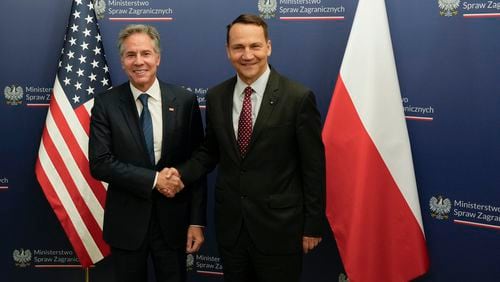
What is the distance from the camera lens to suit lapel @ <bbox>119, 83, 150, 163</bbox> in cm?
200

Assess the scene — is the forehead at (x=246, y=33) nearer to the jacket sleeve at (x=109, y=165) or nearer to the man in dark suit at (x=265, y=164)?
the man in dark suit at (x=265, y=164)

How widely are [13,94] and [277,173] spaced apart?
81.4 inches

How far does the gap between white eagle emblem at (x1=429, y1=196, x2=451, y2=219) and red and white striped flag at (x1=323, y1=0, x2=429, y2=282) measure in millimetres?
258

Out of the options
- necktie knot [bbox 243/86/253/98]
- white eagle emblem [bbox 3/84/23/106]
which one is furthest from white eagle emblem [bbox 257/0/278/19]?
white eagle emblem [bbox 3/84/23/106]

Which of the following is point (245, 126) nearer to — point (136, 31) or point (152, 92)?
point (152, 92)

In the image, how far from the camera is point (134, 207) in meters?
2.03

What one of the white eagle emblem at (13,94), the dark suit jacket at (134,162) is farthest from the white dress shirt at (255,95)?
the white eagle emblem at (13,94)

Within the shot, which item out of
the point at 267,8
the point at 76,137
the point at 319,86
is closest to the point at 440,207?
the point at 319,86

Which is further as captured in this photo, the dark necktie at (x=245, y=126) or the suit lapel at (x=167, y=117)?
the suit lapel at (x=167, y=117)

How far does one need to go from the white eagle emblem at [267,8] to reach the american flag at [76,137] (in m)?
1.03

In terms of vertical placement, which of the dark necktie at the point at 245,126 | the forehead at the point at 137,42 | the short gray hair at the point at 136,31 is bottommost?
the dark necktie at the point at 245,126

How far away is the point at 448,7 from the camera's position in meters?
2.47

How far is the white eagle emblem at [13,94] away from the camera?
2.96 meters

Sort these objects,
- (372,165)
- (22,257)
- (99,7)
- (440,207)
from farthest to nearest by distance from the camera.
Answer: (22,257) → (99,7) → (440,207) → (372,165)
